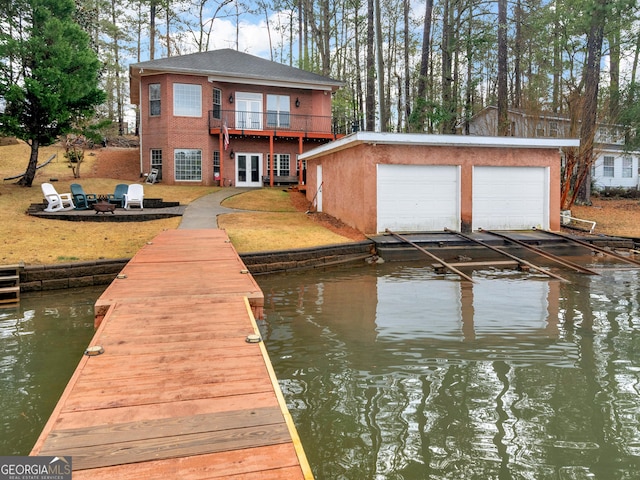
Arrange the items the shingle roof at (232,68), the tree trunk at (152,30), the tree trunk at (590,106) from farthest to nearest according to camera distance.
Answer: the tree trunk at (152,30) < the shingle roof at (232,68) < the tree trunk at (590,106)

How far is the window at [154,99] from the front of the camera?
23.4m

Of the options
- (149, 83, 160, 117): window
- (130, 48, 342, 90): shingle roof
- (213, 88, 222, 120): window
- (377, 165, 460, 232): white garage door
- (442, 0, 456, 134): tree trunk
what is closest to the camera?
(377, 165, 460, 232): white garage door

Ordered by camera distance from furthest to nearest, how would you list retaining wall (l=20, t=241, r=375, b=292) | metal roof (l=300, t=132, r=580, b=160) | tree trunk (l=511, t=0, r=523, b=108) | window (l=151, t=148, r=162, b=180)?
tree trunk (l=511, t=0, r=523, b=108)
window (l=151, t=148, r=162, b=180)
metal roof (l=300, t=132, r=580, b=160)
retaining wall (l=20, t=241, r=375, b=292)

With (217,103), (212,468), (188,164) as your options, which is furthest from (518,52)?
(212,468)

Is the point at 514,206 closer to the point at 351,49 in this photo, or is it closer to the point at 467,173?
the point at 467,173

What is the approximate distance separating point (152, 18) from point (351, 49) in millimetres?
15868

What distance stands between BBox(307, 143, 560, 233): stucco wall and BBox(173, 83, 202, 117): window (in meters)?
10.6

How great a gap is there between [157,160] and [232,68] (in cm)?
648

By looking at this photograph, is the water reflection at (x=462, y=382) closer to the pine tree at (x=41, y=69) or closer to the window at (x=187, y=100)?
the pine tree at (x=41, y=69)

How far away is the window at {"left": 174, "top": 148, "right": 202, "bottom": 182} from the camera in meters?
23.5

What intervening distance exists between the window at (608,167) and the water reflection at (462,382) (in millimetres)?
25823

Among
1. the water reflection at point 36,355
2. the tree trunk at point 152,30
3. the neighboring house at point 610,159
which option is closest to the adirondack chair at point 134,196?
the water reflection at point 36,355

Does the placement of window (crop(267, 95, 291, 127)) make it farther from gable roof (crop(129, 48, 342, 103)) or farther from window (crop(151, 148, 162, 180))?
window (crop(151, 148, 162, 180))

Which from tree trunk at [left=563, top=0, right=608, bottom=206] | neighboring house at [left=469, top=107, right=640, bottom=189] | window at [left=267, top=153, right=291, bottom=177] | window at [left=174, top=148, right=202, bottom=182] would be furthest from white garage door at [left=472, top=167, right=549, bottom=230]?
window at [left=174, top=148, right=202, bottom=182]
